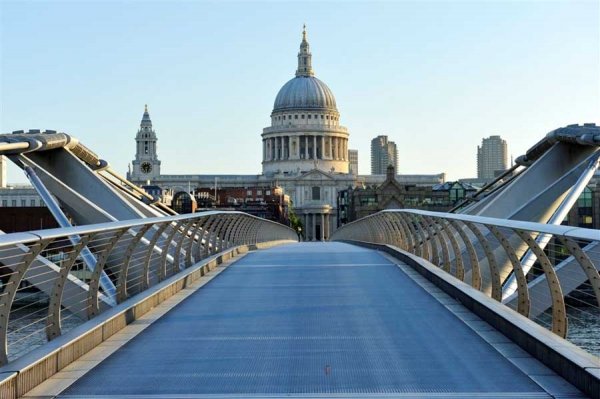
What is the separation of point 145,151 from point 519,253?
555 feet

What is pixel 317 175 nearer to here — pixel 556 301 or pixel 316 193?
pixel 316 193

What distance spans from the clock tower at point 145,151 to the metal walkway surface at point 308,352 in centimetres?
16590

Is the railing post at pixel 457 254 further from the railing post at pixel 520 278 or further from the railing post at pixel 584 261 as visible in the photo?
the railing post at pixel 584 261

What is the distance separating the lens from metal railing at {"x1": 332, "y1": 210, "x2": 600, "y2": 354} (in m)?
8.27

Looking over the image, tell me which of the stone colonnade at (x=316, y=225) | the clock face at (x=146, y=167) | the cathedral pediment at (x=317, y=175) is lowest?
the stone colonnade at (x=316, y=225)

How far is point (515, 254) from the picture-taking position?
10.2m

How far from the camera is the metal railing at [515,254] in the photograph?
27.1ft

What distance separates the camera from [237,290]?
14.9 m

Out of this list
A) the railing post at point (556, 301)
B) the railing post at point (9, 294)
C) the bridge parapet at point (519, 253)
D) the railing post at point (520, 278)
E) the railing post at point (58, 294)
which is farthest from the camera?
the railing post at point (520, 278)

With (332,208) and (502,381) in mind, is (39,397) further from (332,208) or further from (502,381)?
(332,208)

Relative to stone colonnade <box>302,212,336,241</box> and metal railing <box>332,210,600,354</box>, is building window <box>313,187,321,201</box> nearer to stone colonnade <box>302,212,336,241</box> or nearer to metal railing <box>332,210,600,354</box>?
stone colonnade <box>302,212,336,241</box>

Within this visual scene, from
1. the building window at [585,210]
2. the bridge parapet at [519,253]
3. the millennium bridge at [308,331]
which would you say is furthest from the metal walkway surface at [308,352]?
the building window at [585,210]

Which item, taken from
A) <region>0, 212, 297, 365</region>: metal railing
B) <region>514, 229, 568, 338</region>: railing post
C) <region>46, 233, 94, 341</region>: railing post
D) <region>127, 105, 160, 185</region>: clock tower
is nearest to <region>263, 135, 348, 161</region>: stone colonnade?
<region>127, 105, 160, 185</region>: clock tower

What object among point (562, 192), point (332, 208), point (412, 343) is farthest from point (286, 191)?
point (412, 343)
